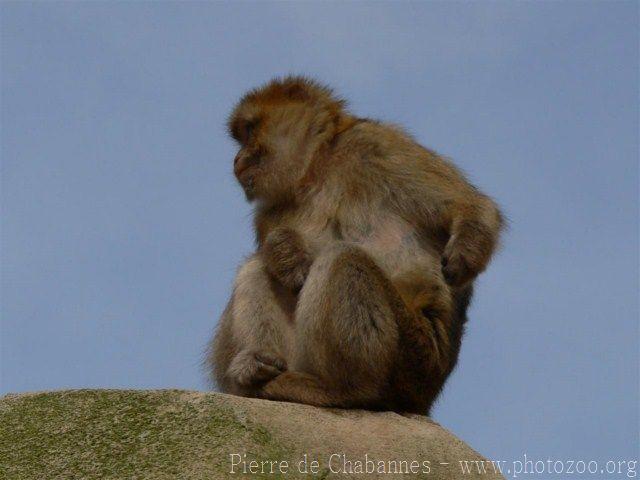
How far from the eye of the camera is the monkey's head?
8.13m

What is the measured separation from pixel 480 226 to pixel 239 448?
239 cm

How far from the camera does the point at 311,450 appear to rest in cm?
607

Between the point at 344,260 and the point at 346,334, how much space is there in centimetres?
45

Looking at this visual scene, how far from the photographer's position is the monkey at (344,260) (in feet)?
22.3

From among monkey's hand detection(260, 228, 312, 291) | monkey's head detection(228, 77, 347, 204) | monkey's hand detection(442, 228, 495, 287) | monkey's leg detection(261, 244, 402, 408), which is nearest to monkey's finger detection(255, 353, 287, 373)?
monkey's leg detection(261, 244, 402, 408)

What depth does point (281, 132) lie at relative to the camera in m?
8.38

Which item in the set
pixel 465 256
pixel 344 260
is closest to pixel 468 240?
pixel 465 256

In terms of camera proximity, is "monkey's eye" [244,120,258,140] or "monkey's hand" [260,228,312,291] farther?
"monkey's eye" [244,120,258,140]

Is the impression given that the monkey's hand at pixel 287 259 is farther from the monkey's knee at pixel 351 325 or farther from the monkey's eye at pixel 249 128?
the monkey's eye at pixel 249 128

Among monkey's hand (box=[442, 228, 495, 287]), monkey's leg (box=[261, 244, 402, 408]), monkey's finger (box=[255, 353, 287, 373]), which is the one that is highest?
monkey's hand (box=[442, 228, 495, 287])

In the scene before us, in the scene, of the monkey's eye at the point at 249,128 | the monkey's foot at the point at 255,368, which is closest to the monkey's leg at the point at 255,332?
the monkey's foot at the point at 255,368

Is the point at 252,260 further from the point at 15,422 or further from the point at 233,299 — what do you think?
the point at 15,422

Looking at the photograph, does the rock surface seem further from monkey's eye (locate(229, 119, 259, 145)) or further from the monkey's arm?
monkey's eye (locate(229, 119, 259, 145))

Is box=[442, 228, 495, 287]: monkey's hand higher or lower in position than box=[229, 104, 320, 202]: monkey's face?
lower
